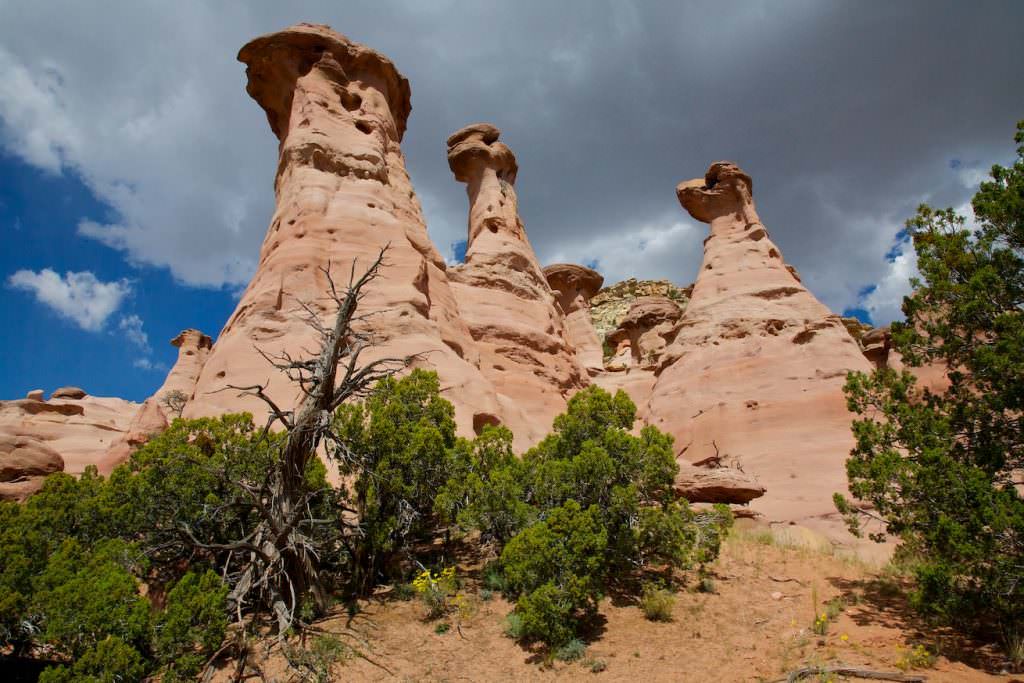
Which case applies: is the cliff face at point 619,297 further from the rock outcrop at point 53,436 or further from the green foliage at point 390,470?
the green foliage at point 390,470

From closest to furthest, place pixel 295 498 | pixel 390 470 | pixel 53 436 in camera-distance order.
Result: pixel 295 498 < pixel 390 470 < pixel 53 436

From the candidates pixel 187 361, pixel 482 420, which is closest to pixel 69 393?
pixel 187 361

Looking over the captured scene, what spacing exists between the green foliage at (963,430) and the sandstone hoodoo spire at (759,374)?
8.48 m

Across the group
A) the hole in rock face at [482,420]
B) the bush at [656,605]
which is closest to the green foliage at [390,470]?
the hole in rock face at [482,420]

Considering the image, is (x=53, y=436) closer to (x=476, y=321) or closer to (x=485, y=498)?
(x=476, y=321)

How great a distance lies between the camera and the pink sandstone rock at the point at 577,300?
45.4 m

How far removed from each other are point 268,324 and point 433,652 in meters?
11.0

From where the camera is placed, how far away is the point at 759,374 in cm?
2489

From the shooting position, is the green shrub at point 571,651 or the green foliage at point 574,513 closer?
the green shrub at point 571,651

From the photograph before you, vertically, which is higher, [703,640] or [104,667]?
[703,640]

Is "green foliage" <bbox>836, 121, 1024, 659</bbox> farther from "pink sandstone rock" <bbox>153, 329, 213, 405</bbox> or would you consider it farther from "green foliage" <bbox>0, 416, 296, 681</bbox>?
"pink sandstone rock" <bbox>153, 329, 213, 405</bbox>

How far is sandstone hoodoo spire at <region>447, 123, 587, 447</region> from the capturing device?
76.0ft

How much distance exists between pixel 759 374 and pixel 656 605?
16.6 metres

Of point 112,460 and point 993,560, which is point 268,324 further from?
point 993,560
